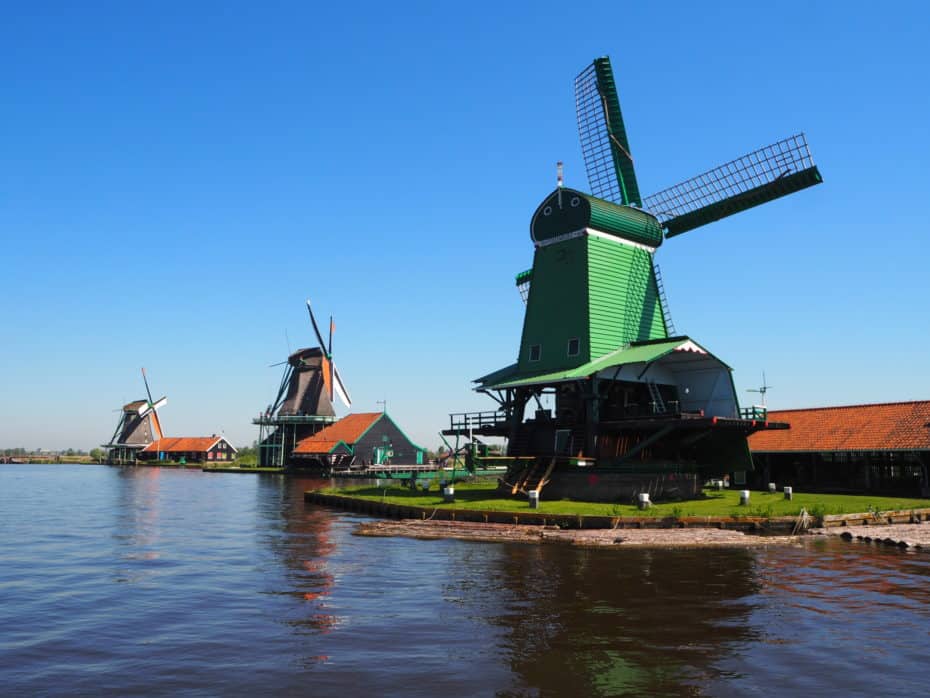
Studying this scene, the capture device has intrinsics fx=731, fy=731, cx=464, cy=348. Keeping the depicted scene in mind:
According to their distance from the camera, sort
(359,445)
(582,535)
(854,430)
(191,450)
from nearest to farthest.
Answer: (582,535) < (854,430) < (359,445) < (191,450)

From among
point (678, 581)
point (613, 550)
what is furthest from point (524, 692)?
point (613, 550)

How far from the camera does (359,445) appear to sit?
8406 cm

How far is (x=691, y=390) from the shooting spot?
37.1 m

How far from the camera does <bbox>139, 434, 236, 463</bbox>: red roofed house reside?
123 meters

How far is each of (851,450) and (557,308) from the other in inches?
692

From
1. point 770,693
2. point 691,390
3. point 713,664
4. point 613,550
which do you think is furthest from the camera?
point 691,390

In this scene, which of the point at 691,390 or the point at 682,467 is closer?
the point at 682,467

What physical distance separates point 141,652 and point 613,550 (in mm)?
14848

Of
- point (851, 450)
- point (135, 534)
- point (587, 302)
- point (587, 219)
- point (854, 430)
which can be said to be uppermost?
point (587, 219)

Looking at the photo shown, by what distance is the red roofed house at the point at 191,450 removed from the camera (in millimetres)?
123188

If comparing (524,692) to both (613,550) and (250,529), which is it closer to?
(613,550)

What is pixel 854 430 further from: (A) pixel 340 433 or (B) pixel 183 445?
(B) pixel 183 445

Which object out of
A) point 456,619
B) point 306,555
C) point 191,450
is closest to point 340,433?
point 191,450

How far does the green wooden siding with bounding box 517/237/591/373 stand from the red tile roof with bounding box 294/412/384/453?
47982mm
